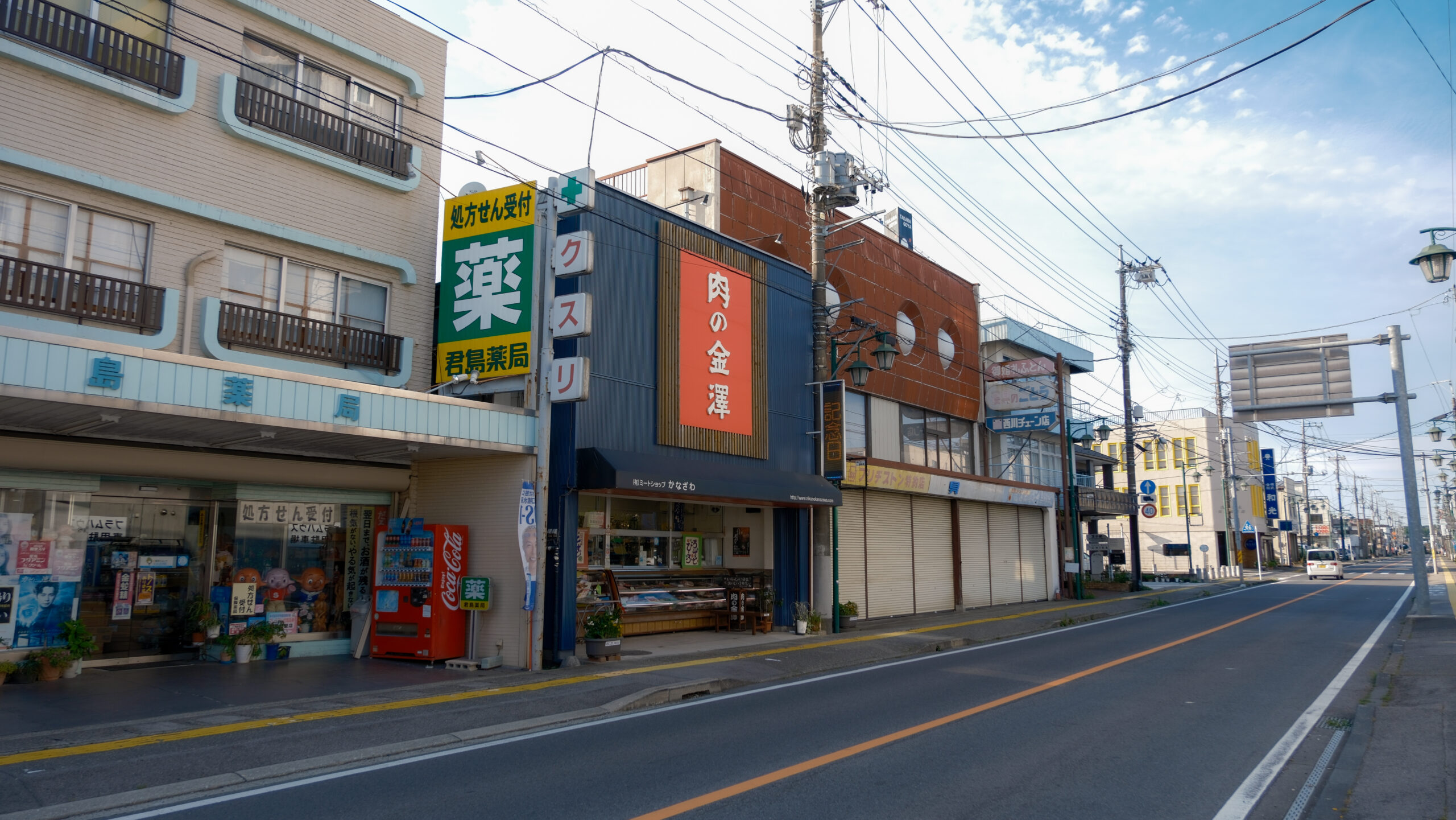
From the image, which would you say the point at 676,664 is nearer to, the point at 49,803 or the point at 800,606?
the point at 800,606

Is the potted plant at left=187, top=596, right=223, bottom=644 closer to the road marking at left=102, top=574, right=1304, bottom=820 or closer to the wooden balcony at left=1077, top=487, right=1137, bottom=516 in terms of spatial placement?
the road marking at left=102, top=574, right=1304, bottom=820

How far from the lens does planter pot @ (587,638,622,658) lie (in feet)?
47.7

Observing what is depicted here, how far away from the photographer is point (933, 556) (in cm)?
2677

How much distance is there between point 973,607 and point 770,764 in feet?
72.5

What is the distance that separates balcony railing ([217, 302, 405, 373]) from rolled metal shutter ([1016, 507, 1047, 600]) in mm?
23972

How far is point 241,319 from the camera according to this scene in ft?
43.1

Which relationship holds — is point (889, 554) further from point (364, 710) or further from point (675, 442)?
point (364, 710)

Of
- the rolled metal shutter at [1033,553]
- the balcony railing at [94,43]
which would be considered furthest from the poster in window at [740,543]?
the rolled metal shutter at [1033,553]

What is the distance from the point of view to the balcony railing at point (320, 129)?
13594 mm

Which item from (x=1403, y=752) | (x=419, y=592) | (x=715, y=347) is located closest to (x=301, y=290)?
(x=419, y=592)

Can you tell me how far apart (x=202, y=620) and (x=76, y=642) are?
1703 mm

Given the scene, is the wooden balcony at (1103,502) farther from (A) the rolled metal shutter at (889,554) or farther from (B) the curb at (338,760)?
(B) the curb at (338,760)

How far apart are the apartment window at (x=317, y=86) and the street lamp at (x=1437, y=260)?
1786 centimetres

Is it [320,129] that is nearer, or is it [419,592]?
[419,592]
